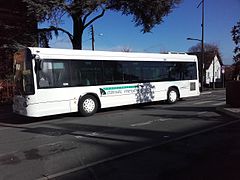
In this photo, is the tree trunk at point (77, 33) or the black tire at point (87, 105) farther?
the tree trunk at point (77, 33)

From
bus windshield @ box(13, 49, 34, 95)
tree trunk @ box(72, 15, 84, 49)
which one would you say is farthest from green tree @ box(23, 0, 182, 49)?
bus windshield @ box(13, 49, 34, 95)

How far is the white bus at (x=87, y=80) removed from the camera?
12.9 m

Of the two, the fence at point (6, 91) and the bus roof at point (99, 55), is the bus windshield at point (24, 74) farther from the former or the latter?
the fence at point (6, 91)

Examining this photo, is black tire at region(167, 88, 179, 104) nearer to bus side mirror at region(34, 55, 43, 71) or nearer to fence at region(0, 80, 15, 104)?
bus side mirror at region(34, 55, 43, 71)

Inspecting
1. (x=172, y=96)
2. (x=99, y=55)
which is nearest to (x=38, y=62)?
(x=99, y=55)

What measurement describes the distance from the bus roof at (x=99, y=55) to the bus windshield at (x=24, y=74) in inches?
20.1

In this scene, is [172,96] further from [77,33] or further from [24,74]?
[77,33]

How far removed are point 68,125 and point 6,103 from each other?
1092cm

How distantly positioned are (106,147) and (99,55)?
26.3 feet

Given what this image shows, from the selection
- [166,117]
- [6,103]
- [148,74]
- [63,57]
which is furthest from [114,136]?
[6,103]

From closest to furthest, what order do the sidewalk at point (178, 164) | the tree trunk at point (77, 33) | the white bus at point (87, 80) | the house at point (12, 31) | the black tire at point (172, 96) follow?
1. the sidewalk at point (178, 164)
2. the white bus at point (87, 80)
3. the black tire at point (172, 96)
4. the house at point (12, 31)
5. the tree trunk at point (77, 33)

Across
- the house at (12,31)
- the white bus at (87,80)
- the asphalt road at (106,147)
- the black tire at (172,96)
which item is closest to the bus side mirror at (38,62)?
the white bus at (87,80)

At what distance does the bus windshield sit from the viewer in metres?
12.8

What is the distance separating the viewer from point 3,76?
24422mm
